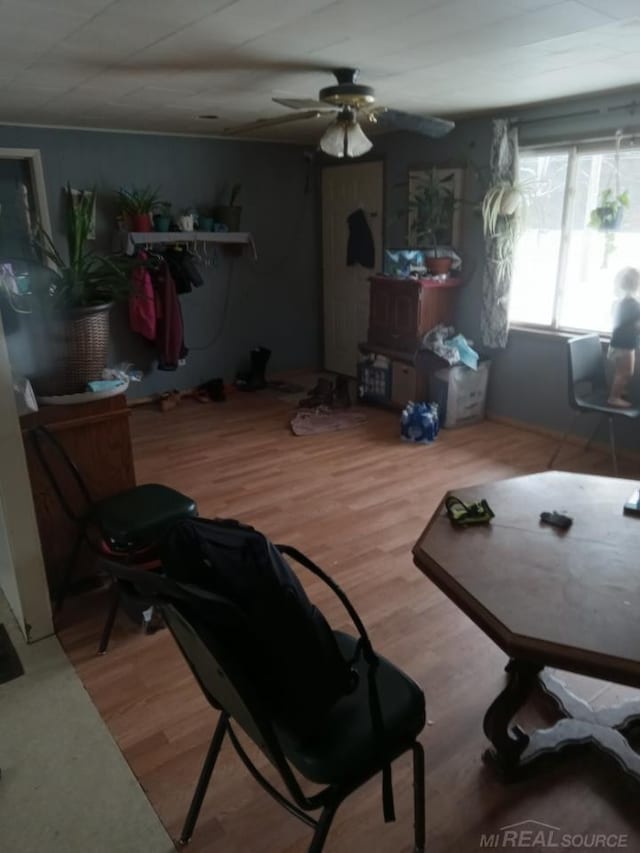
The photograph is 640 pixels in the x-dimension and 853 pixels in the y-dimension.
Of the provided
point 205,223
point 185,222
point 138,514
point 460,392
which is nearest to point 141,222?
point 185,222

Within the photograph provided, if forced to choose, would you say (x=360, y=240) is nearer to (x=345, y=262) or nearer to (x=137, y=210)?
(x=345, y=262)

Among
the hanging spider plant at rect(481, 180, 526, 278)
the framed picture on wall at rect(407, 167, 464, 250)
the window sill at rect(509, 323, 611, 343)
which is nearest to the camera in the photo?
the window sill at rect(509, 323, 611, 343)

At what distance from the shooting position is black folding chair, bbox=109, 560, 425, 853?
108cm

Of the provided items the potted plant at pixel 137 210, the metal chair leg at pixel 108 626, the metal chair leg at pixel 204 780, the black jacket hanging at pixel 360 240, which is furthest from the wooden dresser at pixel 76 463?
the black jacket hanging at pixel 360 240

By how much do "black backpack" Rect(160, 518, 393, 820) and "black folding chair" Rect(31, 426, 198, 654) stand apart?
92 centimetres

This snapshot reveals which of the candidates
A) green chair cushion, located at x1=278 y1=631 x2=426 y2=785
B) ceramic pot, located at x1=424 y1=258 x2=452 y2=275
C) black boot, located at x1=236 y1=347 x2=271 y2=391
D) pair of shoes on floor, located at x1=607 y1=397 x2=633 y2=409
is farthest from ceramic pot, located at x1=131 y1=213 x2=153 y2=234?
green chair cushion, located at x1=278 y1=631 x2=426 y2=785

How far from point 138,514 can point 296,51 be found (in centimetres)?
203

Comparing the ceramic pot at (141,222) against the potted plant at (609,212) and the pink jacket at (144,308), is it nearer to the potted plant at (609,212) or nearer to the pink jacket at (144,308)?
the pink jacket at (144,308)

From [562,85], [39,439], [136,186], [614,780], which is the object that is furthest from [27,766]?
[136,186]

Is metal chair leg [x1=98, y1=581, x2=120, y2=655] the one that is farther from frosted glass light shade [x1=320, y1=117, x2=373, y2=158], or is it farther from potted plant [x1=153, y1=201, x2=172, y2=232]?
potted plant [x1=153, y1=201, x2=172, y2=232]

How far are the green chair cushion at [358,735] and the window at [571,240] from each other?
11.4ft

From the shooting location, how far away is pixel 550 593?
1.48 metres

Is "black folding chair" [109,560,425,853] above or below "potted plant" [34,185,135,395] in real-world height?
below

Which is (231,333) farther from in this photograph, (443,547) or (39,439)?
(443,547)
